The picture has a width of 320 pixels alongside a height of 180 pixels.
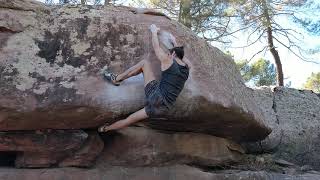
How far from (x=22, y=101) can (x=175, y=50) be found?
1784 millimetres

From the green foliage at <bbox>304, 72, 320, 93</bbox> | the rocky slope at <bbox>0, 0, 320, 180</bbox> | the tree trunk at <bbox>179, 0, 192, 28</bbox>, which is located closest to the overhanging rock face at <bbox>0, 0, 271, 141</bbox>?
the rocky slope at <bbox>0, 0, 320, 180</bbox>

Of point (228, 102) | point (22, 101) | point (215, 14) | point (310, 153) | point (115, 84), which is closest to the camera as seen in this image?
point (22, 101)

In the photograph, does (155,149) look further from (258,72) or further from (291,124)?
(258,72)

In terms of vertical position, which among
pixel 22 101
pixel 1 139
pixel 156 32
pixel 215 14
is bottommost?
pixel 1 139

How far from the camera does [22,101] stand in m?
5.23

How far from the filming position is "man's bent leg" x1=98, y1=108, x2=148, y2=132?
18.0 ft

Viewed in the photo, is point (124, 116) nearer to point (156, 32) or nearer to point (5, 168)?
point (156, 32)

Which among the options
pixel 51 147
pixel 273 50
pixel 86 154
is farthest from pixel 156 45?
pixel 273 50

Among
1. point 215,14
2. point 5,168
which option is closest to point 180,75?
point 5,168

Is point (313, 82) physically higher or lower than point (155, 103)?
higher

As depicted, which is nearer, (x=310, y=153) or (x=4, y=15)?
(x=4, y=15)

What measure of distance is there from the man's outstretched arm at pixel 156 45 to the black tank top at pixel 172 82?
0.18 meters

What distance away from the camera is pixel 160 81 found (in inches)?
213

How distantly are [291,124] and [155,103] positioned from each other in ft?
12.1
